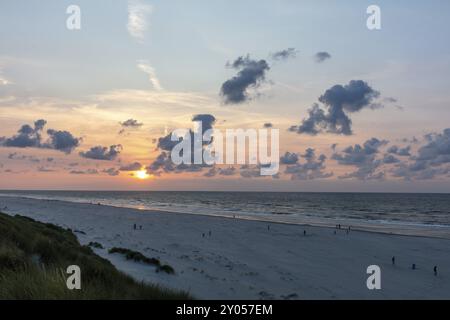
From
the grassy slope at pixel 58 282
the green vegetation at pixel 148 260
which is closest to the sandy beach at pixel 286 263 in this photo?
the green vegetation at pixel 148 260

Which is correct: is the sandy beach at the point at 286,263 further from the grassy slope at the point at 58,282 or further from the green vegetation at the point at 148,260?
the grassy slope at the point at 58,282

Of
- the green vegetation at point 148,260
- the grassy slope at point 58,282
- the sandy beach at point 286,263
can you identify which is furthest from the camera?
the green vegetation at point 148,260

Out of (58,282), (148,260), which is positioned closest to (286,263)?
(148,260)

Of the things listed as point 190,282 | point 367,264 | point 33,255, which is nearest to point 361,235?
point 367,264

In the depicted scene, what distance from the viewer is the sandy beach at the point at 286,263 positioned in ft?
57.2

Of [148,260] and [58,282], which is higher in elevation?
[58,282]

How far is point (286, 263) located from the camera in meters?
24.6

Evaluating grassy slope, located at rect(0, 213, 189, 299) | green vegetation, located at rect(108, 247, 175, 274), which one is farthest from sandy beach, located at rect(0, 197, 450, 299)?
grassy slope, located at rect(0, 213, 189, 299)

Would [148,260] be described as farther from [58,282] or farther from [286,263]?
[58,282]

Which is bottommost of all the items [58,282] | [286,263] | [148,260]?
[286,263]

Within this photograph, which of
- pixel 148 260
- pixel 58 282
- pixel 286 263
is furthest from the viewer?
pixel 286 263

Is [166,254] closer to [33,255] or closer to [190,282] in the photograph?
[190,282]

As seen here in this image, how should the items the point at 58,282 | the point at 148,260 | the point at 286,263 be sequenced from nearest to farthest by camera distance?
1. the point at 58,282
2. the point at 148,260
3. the point at 286,263
